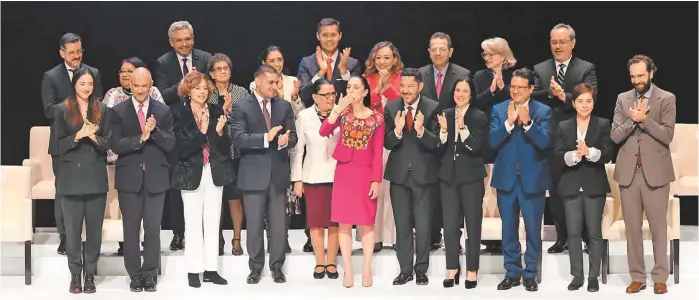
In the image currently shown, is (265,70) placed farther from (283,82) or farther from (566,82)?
(566,82)

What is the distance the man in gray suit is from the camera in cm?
751

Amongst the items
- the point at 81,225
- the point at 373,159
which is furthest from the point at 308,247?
the point at 81,225

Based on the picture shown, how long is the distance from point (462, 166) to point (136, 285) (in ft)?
7.25

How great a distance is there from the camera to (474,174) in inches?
299

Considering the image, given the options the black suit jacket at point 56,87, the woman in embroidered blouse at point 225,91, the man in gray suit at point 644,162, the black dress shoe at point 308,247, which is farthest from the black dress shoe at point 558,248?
the black suit jacket at point 56,87

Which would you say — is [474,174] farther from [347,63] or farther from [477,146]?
[347,63]

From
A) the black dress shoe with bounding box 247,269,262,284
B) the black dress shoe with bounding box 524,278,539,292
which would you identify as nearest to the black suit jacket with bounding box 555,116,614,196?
the black dress shoe with bounding box 524,278,539,292

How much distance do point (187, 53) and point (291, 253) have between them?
5.04 feet

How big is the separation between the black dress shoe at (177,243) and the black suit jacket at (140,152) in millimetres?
834

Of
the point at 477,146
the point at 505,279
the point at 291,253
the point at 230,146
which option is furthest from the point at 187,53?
the point at 505,279

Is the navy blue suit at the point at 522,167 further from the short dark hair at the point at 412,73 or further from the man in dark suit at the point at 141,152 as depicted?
the man in dark suit at the point at 141,152

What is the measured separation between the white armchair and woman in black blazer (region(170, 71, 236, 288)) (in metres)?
1.05

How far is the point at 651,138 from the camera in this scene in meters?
7.52

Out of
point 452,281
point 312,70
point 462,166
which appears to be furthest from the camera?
point 312,70
